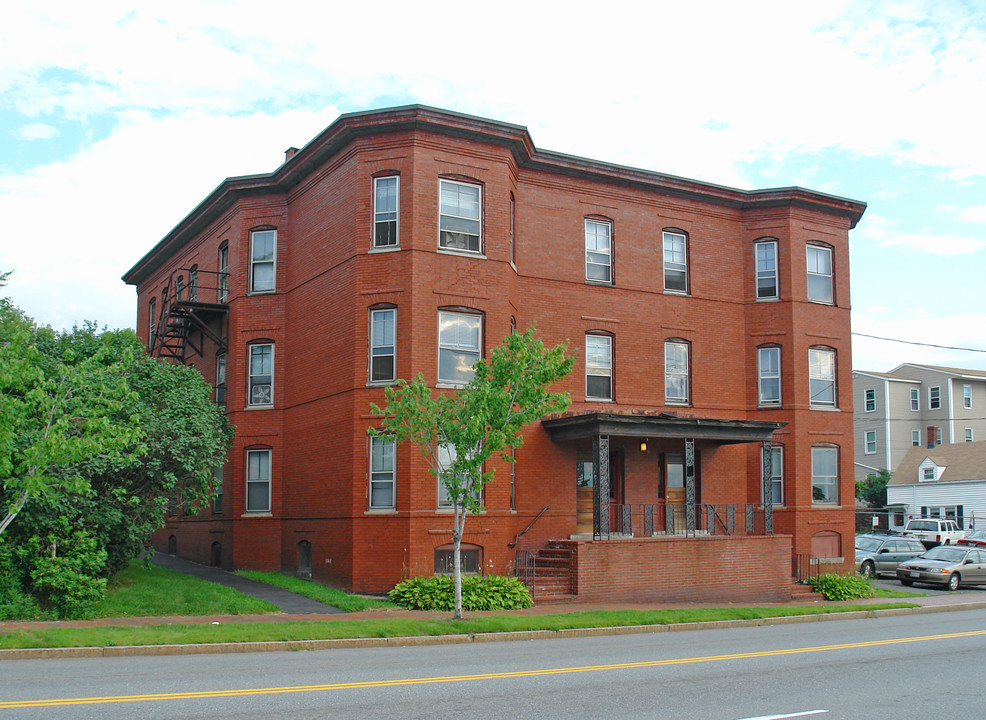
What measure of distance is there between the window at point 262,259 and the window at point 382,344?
17.0 feet

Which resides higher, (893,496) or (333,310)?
(333,310)

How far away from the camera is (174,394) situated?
2056cm

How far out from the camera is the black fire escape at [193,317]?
27.5m

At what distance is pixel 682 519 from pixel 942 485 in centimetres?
3411

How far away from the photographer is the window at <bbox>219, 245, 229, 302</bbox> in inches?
1088

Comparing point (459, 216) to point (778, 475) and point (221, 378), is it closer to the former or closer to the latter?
point (221, 378)

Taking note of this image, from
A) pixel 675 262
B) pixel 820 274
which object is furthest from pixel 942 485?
pixel 675 262

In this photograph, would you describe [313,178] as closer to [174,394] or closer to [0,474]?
[174,394]

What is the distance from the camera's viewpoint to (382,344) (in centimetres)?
2273

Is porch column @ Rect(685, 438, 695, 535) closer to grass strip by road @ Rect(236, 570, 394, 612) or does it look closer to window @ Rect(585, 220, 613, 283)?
window @ Rect(585, 220, 613, 283)

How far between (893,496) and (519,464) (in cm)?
4082

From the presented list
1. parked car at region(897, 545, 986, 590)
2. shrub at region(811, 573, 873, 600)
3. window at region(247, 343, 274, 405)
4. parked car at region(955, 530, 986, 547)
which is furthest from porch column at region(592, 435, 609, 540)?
parked car at region(955, 530, 986, 547)

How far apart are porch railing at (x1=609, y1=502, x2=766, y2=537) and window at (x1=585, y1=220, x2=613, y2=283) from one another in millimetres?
6361

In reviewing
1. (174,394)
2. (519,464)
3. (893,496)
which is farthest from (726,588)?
(893,496)
